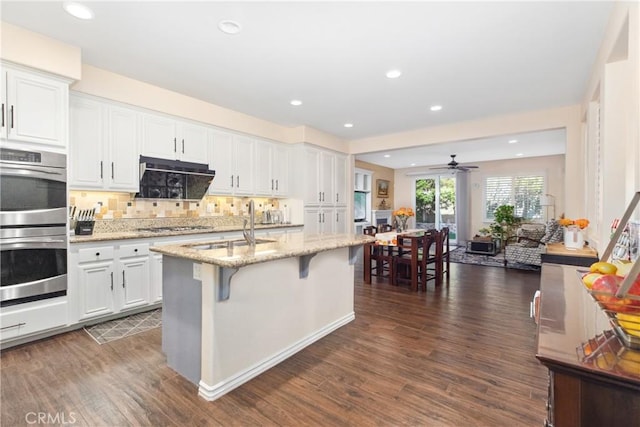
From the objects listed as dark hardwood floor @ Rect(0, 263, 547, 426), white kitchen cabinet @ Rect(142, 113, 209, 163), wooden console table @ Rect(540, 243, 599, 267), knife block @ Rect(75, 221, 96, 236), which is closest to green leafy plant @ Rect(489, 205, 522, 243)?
wooden console table @ Rect(540, 243, 599, 267)

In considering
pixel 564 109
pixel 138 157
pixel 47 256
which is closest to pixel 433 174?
pixel 564 109

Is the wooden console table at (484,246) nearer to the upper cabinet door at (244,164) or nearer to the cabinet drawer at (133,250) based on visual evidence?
the upper cabinet door at (244,164)

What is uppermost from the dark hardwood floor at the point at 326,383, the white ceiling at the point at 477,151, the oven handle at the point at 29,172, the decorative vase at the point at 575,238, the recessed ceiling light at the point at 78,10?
the recessed ceiling light at the point at 78,10

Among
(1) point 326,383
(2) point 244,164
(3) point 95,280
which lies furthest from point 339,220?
(1) point 326,383

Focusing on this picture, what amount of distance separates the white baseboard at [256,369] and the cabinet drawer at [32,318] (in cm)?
182

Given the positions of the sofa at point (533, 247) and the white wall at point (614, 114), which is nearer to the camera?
the white wall at point (614, 114)

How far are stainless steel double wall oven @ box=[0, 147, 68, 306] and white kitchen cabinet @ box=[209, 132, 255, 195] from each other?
1881 millimetres

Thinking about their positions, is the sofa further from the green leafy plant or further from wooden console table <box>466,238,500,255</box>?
the green leafy plant

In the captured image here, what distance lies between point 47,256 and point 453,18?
402 cm

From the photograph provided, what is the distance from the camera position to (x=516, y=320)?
10.7ft

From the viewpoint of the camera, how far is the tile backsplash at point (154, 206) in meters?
3.52

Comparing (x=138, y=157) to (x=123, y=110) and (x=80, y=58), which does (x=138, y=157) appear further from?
(x=80, y=58)

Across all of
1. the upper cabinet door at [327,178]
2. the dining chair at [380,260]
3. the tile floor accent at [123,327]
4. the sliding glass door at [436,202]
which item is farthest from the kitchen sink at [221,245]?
the sliding glass door at [436,202]

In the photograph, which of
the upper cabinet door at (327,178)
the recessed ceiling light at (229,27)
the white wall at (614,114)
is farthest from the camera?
the upper cabinet door at (327,178)
